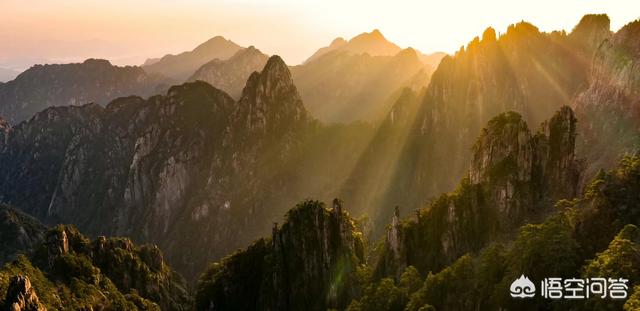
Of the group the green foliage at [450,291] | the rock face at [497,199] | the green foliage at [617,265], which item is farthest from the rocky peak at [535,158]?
the green foliage at [617,265]

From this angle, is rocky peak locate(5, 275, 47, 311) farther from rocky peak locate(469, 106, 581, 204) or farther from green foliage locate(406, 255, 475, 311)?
rocky peak locate(469, 106, 581, 204)

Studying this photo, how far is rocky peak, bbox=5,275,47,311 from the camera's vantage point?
3326 inches

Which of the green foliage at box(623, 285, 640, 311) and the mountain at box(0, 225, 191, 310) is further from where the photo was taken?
the mountain at box(0, 225, 191, 310)

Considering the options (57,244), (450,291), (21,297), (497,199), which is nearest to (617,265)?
(450,291)

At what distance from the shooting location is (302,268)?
11181 cm

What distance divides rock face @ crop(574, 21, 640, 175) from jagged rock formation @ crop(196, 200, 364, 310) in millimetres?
66921

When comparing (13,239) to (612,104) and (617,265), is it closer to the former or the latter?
(617,265)

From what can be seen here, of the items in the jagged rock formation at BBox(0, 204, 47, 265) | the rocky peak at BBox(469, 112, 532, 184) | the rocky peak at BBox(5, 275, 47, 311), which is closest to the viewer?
the rocky peak at BBox(5, 275, 47, 311)

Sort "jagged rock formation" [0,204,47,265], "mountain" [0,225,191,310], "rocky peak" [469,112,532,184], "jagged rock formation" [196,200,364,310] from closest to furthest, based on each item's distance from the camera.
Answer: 1. "rocky peak" [469,112,532,184]
2. "mountain" [0,225,191,310]
3. "jagged rock formation" [196,200,364,310]
4. "jagged rock formation" [0,204,47,265]

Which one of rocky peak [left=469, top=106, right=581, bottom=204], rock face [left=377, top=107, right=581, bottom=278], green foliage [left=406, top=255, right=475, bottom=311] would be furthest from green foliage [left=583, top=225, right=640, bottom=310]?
rocky peak [left=469, top=106, right=581, bottom=204]

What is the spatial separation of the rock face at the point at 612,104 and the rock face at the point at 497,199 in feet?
126

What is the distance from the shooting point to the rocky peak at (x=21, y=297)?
84.5m

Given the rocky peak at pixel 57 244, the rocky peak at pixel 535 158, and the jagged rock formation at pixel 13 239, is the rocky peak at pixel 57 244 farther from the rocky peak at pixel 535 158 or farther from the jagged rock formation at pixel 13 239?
the rocky peak at pixel 535 158

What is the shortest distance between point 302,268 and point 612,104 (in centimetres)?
10335
